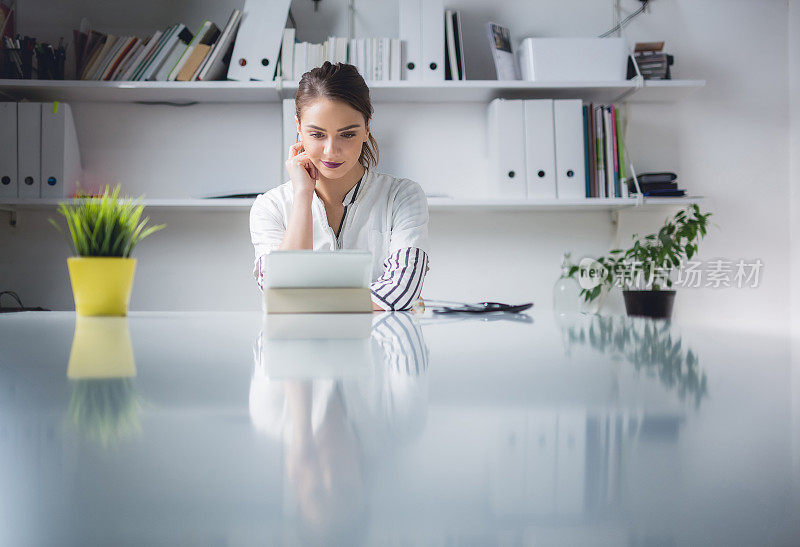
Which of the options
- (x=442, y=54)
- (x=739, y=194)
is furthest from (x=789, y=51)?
(x=442, y=54)

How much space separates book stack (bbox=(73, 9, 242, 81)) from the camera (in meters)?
2.80

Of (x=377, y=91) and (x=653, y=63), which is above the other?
(x=653, y=63)

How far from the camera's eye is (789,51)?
3234 millimetres

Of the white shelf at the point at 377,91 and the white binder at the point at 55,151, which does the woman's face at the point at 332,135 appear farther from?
the white binder at the point at 55,151

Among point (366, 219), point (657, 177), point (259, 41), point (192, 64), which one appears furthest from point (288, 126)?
point (657, 177)

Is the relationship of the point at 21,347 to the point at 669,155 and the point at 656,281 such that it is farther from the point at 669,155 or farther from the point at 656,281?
the point at 669,155

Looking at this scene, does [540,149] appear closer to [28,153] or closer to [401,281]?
[401,281]

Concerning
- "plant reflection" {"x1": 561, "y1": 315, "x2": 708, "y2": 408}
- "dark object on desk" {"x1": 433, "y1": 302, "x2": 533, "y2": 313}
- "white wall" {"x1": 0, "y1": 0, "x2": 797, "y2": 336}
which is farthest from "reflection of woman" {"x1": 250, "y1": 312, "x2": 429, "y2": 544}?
"white wall" {"x1": 0, "y1": 0, "x2": 797, "y2": 336}

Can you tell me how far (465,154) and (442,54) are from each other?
1.66 feet

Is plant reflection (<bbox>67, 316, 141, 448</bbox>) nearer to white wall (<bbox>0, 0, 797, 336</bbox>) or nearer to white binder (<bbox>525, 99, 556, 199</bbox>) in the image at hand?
white binder (<bbox>525, 99, 556, 199</bbox>)

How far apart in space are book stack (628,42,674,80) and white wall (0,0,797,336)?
232 mm

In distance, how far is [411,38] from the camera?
2809mm

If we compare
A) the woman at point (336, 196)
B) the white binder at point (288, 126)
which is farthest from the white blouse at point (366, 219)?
the white binder at point (288, 126)

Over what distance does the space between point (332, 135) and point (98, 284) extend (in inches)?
44.3
